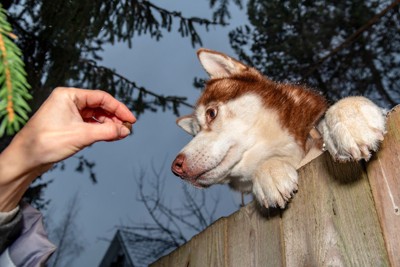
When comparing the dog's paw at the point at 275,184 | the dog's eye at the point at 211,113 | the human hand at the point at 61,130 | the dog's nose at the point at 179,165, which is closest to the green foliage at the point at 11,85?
the human hand at the point at 61,130

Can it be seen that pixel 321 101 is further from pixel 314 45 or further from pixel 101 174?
pixel 101 174

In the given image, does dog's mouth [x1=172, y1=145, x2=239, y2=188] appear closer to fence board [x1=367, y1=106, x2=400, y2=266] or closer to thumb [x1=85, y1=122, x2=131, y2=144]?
thumb [x1=85, y1=122, x2=131, y2=144]

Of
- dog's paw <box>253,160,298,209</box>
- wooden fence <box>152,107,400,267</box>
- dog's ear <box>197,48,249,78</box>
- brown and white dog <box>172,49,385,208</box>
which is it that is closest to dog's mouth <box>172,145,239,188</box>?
brown and white dog <box>172,49,385,208</box>

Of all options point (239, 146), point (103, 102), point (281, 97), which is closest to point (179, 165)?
point (239, 146)

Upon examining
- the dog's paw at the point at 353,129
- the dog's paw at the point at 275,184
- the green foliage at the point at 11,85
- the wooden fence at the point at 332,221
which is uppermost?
the green foliage at the point at 11,85

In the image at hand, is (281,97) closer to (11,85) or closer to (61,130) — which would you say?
(61,130)

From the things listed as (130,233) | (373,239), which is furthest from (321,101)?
(130,233)

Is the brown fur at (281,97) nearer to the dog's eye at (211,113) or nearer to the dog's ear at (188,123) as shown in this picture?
the dog's eye at (211,113)
